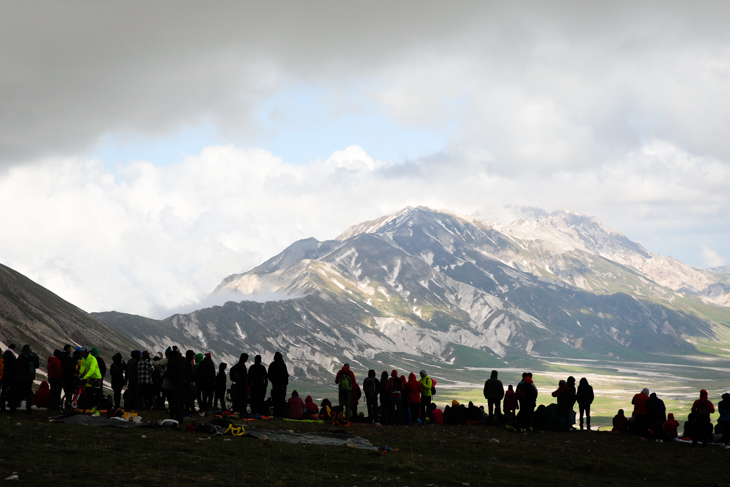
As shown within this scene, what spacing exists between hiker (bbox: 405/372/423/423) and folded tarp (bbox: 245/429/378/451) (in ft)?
29.5

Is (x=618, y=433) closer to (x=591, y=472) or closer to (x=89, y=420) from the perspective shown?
(x=591, y=472)

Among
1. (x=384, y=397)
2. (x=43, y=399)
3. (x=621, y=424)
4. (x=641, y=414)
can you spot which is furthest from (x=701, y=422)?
(x=43, y=399)

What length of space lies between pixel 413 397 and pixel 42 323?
13230cm

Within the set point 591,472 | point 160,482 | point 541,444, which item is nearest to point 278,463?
point 160,482

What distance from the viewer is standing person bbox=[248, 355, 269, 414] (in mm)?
34812

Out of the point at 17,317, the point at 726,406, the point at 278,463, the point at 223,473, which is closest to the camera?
the point at 223,473

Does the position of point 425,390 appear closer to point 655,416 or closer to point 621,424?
point 621,424

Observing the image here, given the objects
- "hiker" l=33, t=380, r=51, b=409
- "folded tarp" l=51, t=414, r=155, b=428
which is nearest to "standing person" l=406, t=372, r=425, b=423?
"folded tarp" l=51, t=414, r=155, b=428

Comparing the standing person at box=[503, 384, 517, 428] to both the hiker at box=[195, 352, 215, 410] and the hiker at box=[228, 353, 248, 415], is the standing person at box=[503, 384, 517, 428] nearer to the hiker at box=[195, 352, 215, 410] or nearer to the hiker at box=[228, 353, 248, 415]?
the hiker at box=[228, 353, 248, 415]

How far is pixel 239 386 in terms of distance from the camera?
3503 cm

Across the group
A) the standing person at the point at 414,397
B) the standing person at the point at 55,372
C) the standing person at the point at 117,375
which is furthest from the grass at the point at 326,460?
the standing person at the point at 414,397

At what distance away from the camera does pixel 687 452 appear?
102 feet

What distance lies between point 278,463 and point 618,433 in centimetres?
2427

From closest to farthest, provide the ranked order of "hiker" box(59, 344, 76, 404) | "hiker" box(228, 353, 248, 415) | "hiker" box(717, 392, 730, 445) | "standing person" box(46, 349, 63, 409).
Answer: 1. "hiker" box(59, 344, 76, 404)
2. "standing person" box(46, 349, 63, 409)
3. "hiker" box(717, 392, 730, 445)
4. "hiker" box(228, 353, 248, 415)
